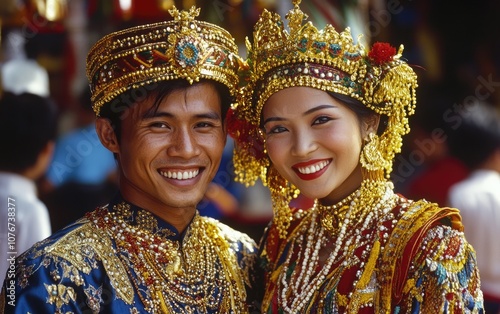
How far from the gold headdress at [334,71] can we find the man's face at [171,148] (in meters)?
0.26

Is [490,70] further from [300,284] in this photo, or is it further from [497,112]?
[300,284]

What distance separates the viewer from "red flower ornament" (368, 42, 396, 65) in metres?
3.46

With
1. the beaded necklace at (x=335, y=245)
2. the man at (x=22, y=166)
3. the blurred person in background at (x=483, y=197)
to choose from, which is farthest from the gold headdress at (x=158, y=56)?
the blurred person in background at (x=483, y=197)

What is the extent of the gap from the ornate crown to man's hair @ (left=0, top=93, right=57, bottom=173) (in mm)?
1849

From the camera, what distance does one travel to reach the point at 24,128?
5031 millimetres

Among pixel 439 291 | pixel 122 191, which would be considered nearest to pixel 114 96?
pixel 122 191

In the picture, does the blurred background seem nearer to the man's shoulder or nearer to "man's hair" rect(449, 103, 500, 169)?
"man's hair" rect(449, 103, 500, 169)

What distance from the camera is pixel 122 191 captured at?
3.60m

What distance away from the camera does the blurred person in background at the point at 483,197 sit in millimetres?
5547

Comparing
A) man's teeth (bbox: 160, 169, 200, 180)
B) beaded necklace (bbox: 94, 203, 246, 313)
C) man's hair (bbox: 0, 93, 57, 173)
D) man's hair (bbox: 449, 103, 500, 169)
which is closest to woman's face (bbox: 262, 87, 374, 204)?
man's teeth (bbox: 160, 169, 200, 180)

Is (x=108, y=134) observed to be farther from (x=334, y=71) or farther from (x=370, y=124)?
(x=370, y=124)

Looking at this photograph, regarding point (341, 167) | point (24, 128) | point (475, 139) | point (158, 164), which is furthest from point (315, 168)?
point (475, 139)

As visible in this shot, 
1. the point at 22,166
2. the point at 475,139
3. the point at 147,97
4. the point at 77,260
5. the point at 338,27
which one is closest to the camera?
the point at 77,260

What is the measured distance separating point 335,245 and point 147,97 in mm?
1059
